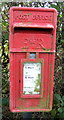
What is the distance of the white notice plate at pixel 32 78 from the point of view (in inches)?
72.3

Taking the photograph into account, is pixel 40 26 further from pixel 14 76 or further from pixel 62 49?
pixel 62 49

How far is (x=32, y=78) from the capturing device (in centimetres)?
188

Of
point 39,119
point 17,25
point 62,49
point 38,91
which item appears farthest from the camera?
point 39,119

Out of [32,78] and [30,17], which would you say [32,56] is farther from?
→ [30,17]

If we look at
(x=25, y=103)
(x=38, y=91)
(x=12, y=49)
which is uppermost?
(x=12, y=49)

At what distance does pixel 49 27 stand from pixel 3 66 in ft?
4.49

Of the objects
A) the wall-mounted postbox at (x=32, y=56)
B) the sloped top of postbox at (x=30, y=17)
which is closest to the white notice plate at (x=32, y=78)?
the wall-mounted postbox at (x=32, y=56)

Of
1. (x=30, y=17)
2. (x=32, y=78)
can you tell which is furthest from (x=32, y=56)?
(x=30, y=17)

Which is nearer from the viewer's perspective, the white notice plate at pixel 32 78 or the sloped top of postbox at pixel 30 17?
the sloped top of postbox at pixel 30 17

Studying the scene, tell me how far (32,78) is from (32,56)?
25cm

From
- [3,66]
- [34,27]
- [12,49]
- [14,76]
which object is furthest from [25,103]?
[3,66]

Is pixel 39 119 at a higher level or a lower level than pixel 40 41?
lower

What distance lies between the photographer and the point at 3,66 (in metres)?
2.83

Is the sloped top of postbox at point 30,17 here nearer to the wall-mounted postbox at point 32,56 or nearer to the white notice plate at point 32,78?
the wall-mounted postbox at point 32,56
